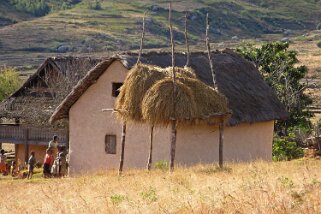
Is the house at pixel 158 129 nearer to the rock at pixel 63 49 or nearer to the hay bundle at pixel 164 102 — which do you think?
the hay bundle at pixel 164 102

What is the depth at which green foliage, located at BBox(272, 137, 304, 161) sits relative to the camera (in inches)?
1043

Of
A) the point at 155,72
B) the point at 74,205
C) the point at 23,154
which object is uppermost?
the point at 155,72

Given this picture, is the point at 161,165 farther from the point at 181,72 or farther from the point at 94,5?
the point at 94,5

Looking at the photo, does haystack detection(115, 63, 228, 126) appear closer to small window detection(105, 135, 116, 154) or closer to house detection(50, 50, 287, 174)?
house detection(50, 50, 287, 174)

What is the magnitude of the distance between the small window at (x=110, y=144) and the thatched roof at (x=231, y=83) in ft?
6.25

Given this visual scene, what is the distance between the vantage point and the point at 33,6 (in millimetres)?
152250

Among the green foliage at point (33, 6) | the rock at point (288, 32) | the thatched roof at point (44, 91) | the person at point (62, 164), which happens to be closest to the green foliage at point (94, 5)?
the green foliage at point (33, 6)

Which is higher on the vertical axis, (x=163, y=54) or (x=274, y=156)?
(x=163, y=54)

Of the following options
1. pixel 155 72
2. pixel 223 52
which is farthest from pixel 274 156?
pixel 155 72

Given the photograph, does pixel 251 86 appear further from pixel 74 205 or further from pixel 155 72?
pixel 74 205

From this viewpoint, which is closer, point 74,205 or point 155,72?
point 74,205

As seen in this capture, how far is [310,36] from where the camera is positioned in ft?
470

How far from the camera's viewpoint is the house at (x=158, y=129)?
23844 mm

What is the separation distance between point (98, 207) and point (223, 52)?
714 inches
